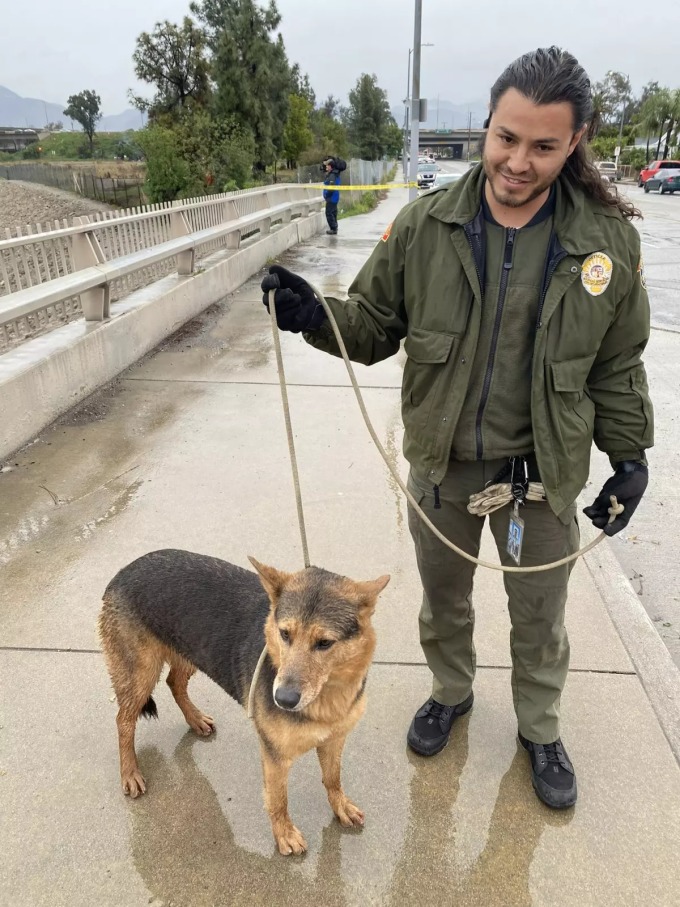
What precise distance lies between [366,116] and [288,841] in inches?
2893

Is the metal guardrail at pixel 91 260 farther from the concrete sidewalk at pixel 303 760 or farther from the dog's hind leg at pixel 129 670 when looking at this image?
the dog's hind leg at pixel 129 670

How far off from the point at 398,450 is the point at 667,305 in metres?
6.79

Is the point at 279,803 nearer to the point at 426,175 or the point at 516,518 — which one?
the point at 516,518

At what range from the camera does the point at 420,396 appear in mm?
2211

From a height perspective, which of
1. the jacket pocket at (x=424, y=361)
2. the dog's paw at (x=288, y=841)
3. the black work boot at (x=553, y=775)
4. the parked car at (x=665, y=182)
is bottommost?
the parked car at (x=665, y=182)

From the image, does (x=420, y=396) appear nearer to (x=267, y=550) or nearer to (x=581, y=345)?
(x=581, y=345)

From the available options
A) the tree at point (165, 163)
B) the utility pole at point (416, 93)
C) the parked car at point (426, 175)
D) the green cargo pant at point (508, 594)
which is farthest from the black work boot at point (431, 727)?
the parked car at point (426, 175)

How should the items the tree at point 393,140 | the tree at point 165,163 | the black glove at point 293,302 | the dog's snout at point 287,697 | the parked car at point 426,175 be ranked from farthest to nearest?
1. the tree at point 393,140
2. the parked car at point 426,175
3. the tree at point 165,163
4. the black glove at point 293,302
5. the dog's snout at point 287,697

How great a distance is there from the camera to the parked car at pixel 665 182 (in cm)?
3762

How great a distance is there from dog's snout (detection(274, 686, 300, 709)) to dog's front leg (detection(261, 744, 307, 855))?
1.14ft

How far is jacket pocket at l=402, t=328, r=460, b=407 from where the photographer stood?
2047mm

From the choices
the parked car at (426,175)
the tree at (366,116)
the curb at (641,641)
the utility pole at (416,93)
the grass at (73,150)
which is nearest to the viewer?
the curb at (641,641)

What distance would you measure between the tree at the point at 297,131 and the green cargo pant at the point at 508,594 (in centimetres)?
4509

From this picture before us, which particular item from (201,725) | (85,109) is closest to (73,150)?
(85,109)
